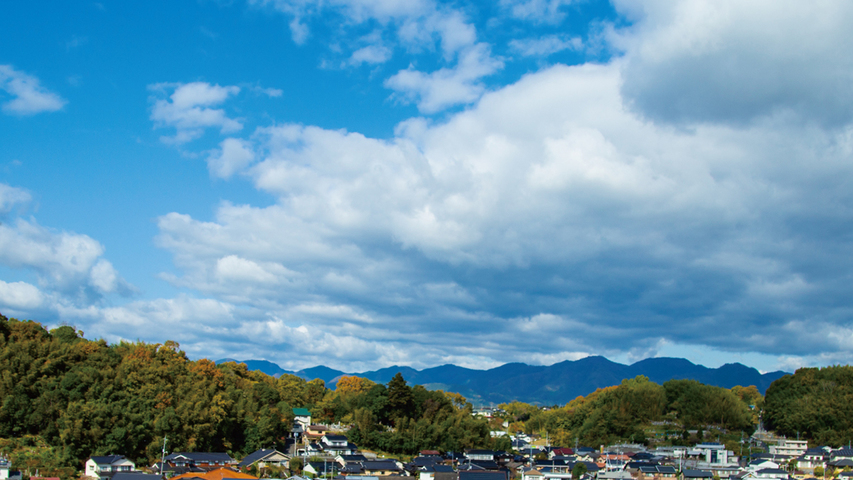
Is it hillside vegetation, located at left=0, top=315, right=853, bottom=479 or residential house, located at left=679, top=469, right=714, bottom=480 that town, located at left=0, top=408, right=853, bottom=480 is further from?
hillside vegetation, located at left=0, top=315, right=853, bottom=479

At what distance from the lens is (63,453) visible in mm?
25891

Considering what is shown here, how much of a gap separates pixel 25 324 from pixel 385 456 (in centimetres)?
2071

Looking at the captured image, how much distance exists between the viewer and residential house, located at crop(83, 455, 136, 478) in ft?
81.1

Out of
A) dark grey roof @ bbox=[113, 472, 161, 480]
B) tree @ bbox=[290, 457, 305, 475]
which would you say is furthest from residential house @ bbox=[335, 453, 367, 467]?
dark grey roof @ bbox=[113, 472, 161, 480]

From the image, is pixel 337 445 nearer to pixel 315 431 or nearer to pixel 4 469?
pixel 315 431

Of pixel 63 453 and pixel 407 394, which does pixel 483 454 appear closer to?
pixel 407 394

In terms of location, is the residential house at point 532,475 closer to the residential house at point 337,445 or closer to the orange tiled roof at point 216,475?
the residential house at point 337,445

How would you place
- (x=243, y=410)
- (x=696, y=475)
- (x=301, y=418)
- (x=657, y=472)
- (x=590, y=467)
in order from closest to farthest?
(x=696, y=475), (x=657, y=472), (x=590, y=467), (x=243, y=410), (x=301, y=418)

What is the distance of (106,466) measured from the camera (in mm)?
24891

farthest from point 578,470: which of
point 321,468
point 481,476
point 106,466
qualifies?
point 106,466

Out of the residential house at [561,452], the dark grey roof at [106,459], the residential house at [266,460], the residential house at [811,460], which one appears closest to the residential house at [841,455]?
the residential house at [811,460]

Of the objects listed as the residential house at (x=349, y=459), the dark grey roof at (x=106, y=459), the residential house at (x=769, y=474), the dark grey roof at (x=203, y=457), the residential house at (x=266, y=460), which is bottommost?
the residential house at (x=769, y=474)

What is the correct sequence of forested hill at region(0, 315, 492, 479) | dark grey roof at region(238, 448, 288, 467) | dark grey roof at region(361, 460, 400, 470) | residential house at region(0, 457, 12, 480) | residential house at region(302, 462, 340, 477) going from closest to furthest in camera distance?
residential house at region(0, 457, 12, 480)
forested hill at region(0, 315, 492, 479)
residential house at region(302, 462, 340, 477)
dark grey roof at region(238, 448, 288, 467)
dark grey roof at region(361, 460, 400, 470)

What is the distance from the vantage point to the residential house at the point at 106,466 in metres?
24.7
